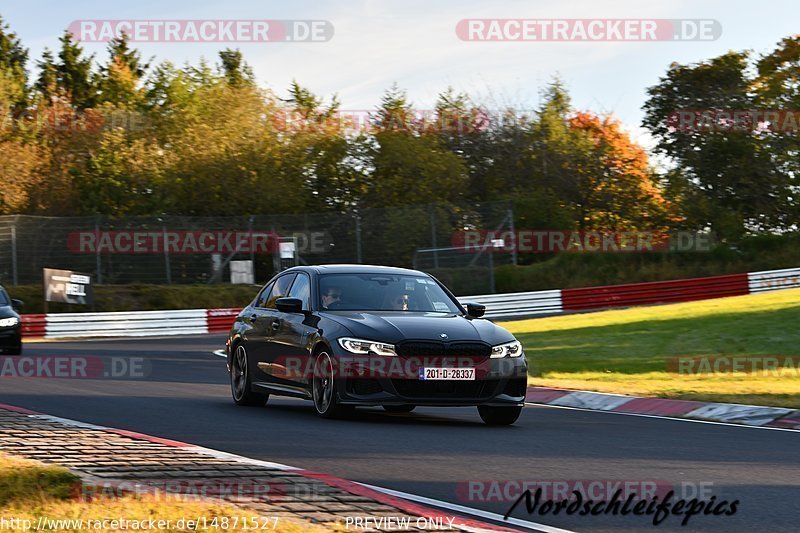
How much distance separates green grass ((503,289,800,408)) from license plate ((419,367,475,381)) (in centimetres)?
480

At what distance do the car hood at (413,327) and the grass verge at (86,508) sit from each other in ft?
16.4

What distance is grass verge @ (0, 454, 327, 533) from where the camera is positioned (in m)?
6.26

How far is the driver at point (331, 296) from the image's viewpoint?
13.3 metres

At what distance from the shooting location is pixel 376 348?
39.9 feet

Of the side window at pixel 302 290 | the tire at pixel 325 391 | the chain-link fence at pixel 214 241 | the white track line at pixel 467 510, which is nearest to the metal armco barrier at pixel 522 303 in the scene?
the chain-link fence at pixel 214 241

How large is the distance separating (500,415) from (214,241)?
28.9 metres

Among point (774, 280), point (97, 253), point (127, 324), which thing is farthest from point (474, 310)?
point (774, 280)

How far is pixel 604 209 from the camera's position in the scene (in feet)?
186

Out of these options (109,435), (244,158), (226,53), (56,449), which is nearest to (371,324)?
(109,435)

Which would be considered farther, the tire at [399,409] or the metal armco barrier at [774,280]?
the metal armco barrier at [774,280]

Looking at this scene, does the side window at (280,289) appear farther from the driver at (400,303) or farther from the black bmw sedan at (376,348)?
the driver at (400,303)

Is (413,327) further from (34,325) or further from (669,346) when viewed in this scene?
(34,325)

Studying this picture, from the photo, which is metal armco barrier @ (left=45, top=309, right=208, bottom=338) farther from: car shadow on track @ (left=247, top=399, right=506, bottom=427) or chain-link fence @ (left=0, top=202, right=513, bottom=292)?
A: car shadow on track @ (left=247, top=399, right=506, bottom=427)

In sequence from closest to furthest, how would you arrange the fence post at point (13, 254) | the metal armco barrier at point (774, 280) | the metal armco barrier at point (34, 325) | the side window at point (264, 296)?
the side window at point (264, 296)
the metal armco barrier at point (34, 325)
the fence post at point (13, 254)
the metal armco barrier at point (774, 280)
